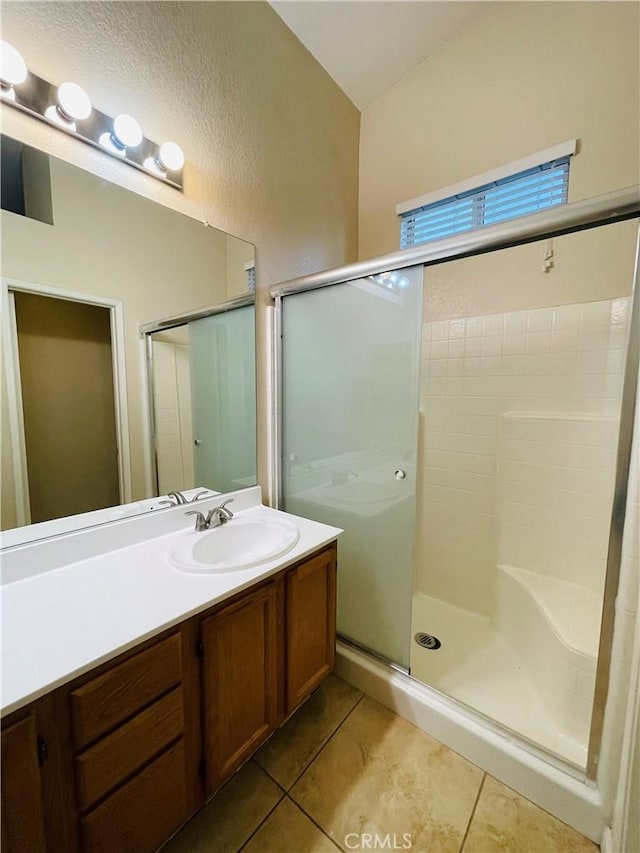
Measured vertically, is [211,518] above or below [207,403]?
below

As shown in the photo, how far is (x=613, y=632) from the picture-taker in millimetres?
960

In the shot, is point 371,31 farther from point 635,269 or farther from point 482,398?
point 482,398

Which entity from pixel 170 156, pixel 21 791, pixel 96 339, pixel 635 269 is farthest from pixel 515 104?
pixel 21 791

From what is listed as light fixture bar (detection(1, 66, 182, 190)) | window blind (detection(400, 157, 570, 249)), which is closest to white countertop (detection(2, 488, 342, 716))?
light fixture bar (detection(1, 66, 182, 190))

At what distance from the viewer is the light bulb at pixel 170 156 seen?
1188 mm

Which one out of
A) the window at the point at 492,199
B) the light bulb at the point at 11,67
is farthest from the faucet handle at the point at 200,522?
the window at the point at 492,199

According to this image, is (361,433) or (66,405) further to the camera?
(361,433)

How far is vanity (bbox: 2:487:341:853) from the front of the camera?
0.65 metres

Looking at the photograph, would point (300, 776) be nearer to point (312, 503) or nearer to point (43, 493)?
point (312, 503)

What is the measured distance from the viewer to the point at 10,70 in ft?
2.85

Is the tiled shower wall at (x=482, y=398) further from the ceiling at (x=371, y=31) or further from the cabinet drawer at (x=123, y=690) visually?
the cabinet drawer at (x=123, y=690)

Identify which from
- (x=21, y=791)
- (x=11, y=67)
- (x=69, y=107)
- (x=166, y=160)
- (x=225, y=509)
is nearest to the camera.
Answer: (x=21, y=791)

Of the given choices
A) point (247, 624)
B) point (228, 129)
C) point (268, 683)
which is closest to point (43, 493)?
point (247, 624)

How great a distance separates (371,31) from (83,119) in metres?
1.51
